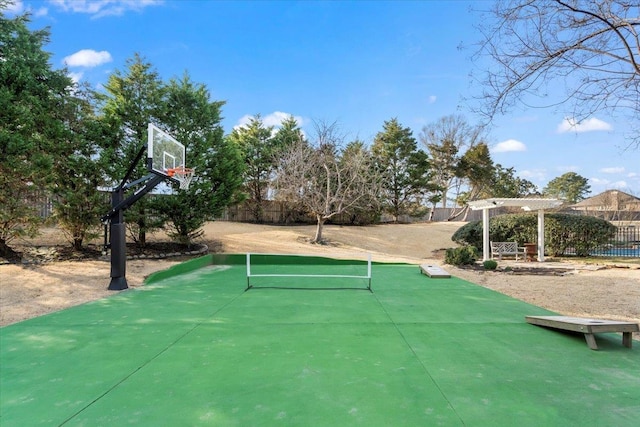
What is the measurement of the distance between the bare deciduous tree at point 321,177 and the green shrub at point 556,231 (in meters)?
6.24

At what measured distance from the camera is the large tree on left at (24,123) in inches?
354

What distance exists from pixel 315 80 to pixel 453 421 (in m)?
17.0

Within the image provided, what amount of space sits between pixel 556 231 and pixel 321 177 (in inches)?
431

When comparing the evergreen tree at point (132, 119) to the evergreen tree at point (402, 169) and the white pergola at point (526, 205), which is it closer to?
the white pergola at point (526, 205)

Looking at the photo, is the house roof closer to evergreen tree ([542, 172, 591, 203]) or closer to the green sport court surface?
the green sport court surface

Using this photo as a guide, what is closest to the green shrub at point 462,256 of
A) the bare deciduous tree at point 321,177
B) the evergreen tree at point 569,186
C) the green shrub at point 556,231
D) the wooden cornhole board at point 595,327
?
the green shrub at point 556,231

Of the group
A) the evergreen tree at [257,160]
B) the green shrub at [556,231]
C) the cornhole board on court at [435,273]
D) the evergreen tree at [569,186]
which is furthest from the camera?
the evergreen tree at [569,186]

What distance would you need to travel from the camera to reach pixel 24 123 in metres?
9.19

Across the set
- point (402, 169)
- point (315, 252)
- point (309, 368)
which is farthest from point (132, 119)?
point (402, 169)

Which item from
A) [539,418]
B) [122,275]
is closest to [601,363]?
[539,418]

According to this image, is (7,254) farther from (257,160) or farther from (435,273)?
(257,160)

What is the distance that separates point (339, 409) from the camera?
236 centimetres

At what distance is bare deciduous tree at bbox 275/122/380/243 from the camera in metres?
17.8

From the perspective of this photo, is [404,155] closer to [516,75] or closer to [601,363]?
[516,75]
